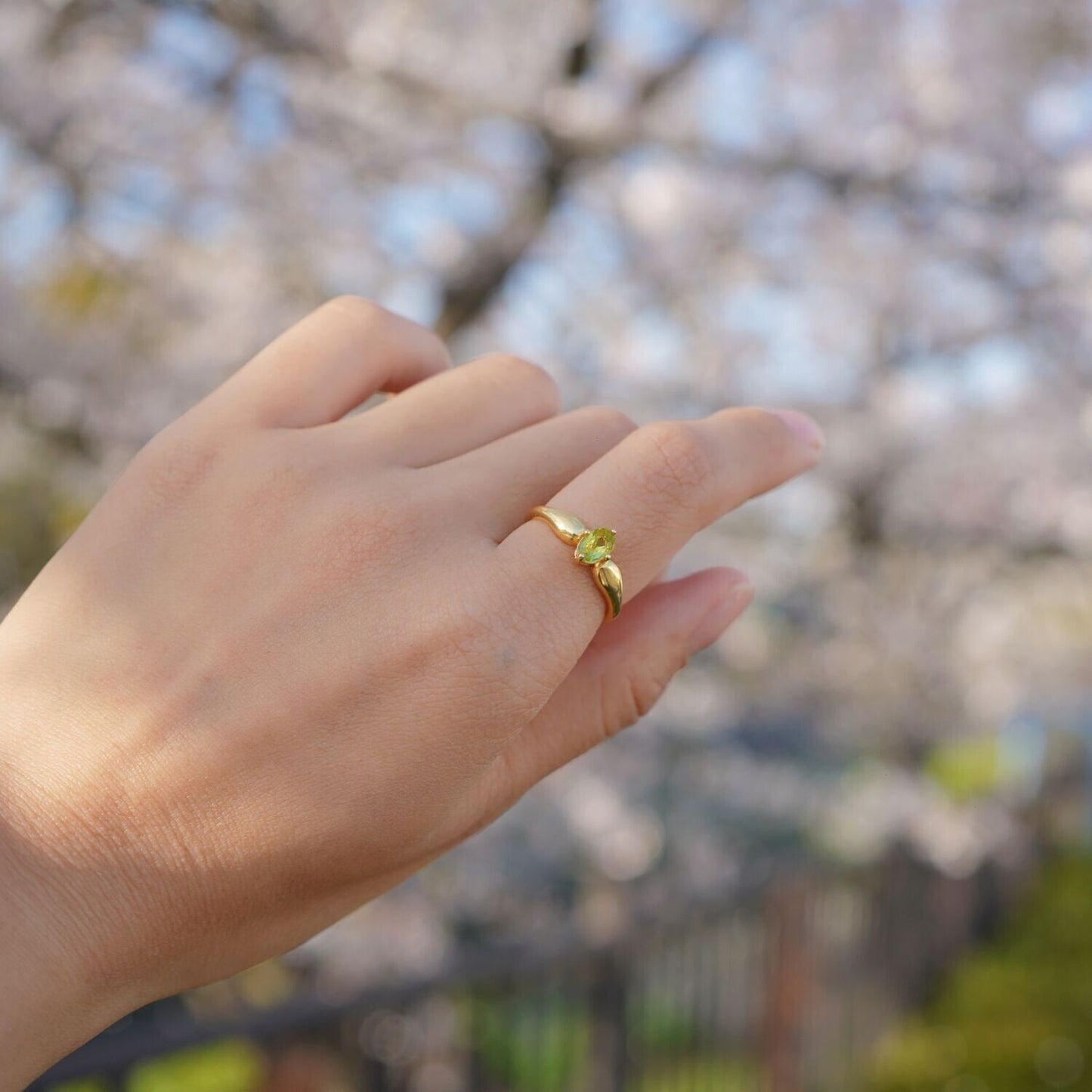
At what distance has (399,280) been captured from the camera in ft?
12.9

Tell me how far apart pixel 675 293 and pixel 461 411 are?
138 inches

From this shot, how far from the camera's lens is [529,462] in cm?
111

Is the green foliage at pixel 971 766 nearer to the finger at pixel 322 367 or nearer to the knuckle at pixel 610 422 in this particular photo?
the knuckle at pixel 610 422

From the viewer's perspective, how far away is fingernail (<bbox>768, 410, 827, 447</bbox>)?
47.6 inches

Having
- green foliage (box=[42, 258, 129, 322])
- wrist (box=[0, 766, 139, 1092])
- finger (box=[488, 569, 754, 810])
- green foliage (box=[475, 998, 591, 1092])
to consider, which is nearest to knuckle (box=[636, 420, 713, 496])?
finger (box=[488, 569, 754, 810])

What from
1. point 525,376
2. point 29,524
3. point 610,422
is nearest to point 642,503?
point 610,422

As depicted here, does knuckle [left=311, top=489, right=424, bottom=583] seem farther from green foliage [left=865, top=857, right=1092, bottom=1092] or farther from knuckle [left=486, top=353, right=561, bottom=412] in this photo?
green foliage [left=865, top=857, right=1092, bottom=1092]

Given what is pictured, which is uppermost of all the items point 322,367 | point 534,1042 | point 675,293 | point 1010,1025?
point 322,367

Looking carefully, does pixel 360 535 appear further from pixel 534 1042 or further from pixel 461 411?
pixel 534 1042

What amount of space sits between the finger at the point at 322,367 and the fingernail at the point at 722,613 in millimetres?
516

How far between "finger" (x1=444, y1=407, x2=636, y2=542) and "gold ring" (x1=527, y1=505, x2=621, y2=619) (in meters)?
0.07

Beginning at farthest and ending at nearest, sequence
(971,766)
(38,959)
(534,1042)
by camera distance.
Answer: (971,766) → (534,1042) → (38,959)

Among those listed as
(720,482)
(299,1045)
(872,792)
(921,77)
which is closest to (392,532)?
(720,482)

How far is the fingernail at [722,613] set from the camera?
1171mm
